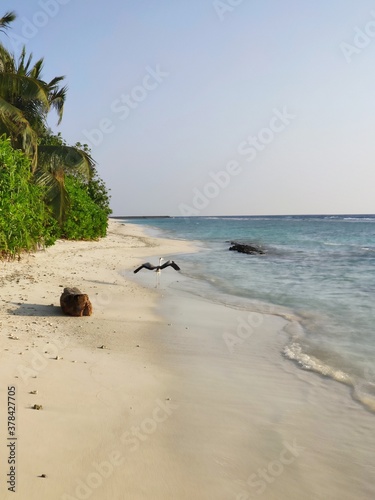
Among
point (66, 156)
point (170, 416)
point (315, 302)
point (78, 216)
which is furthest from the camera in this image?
point (78, 216)

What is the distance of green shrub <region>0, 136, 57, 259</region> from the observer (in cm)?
1162

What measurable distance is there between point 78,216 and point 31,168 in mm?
8270

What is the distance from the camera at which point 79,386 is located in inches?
201

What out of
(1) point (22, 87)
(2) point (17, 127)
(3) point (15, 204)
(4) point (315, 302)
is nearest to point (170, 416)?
(4) point (315, 302)

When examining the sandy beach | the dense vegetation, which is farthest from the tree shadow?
the dense vegetation

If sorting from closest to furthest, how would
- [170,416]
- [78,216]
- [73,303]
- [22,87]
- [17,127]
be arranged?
[170,416]
[73,303]
[17,127]
[22,87]
[78,216]

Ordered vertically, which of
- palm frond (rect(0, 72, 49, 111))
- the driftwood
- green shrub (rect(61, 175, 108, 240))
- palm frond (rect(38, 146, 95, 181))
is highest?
palm frond (rect(0, 72, 49, 111))

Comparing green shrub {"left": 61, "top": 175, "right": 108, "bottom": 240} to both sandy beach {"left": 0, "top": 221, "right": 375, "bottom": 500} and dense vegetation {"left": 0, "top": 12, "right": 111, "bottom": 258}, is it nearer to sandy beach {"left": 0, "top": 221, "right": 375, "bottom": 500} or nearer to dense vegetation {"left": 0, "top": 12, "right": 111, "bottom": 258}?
dense vegetation {"left": 0, "top": 12, "right": 111, "bottom": 258}

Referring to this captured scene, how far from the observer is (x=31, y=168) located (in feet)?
56.1

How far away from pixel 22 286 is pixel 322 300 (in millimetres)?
7965

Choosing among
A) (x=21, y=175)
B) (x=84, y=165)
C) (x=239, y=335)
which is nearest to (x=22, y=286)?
(x=21, y=175)

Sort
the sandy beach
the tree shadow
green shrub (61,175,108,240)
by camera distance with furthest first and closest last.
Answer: green shrub (61,175,108,240) → the tree shadow → the sandy beach

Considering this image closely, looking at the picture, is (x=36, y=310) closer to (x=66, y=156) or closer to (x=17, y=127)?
(x=17, y=127)

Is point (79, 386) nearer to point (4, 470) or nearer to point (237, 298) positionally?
point (4, 470)
